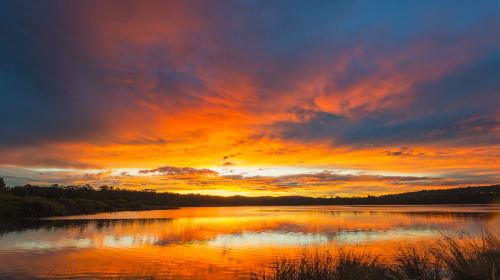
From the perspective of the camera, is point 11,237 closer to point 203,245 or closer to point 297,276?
point 203,245

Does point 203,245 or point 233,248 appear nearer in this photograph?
point 233,248

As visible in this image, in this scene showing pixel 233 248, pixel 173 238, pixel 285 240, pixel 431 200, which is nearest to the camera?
pixel 233 248

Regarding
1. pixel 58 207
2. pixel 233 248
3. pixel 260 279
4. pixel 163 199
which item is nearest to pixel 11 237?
pixel 233 248

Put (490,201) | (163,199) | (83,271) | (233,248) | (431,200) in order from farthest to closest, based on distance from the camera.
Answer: (163,199) → (431,200) → (490,201) → (233,248) → (83,271)

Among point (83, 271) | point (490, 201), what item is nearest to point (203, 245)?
point (83, 271)

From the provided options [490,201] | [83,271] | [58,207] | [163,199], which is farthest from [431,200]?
[83,271]

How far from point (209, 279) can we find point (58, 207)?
58.8 m

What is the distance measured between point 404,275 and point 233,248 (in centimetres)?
1303

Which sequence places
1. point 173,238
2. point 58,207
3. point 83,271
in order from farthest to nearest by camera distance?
point 58,207 → point 173,238 → point 83,271

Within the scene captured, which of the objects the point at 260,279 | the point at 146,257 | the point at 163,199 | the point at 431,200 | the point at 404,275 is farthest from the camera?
the point at 163,199

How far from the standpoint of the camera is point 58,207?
64688mm

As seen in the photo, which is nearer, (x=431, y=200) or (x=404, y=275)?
(x=404, y=275)

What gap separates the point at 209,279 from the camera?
15.3 metres

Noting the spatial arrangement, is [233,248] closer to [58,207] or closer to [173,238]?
[173,238]
